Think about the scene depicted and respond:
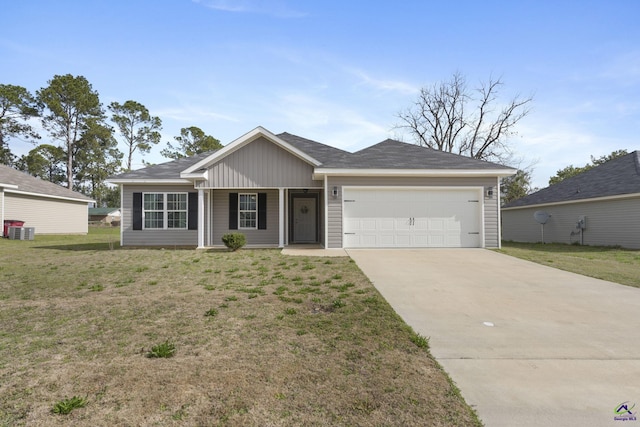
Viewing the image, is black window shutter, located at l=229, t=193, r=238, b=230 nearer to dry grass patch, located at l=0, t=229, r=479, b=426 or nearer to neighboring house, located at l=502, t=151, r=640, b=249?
dry grass patch, located at l=0, t=229, r=479, b=426

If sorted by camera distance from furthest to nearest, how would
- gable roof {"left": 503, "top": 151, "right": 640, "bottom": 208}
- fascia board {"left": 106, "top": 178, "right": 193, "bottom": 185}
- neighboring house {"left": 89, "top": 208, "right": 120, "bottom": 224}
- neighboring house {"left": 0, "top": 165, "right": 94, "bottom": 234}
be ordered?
neighboring house {"left": 89, "top": 208, "right": 120, "bottom": 224}, neighboring house {"left": 0, "top": 165, "right": 94, "bottom": 234}, gable roof {"left": 503, "top": 151, "right": 640, "bottom": 208}, fascia board {"left": 106, "top": 178, "right": 193, "bottom": 185}

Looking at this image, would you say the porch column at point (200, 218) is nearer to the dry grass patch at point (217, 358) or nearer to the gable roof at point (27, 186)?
the dry grass patch at point (217, 358)

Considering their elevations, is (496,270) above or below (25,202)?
below

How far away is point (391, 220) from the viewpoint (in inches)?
480

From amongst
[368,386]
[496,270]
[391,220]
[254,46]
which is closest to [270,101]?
[254,46]

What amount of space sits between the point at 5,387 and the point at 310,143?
14366mm

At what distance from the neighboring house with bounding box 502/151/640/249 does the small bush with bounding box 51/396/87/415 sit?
18285mm

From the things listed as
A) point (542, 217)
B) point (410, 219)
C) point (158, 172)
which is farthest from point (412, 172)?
point (542, 217)

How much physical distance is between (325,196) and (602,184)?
14.2m

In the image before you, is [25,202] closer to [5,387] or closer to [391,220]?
[391,220]

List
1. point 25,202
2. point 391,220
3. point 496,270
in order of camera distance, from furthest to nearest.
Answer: point 25,202, point 391,220, point 496,270

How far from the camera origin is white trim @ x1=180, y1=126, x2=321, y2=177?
41.1ft

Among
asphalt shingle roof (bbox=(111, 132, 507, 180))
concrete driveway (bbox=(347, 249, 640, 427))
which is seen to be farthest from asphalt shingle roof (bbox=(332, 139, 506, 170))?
concrete driveway (bbox=(347, 249, 640, 427))

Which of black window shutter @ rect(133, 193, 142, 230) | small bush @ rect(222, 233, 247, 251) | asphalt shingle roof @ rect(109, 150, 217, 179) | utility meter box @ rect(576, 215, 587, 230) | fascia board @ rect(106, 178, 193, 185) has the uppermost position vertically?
asphalt shingle roof @ rect(109, 150, 217, 179)
